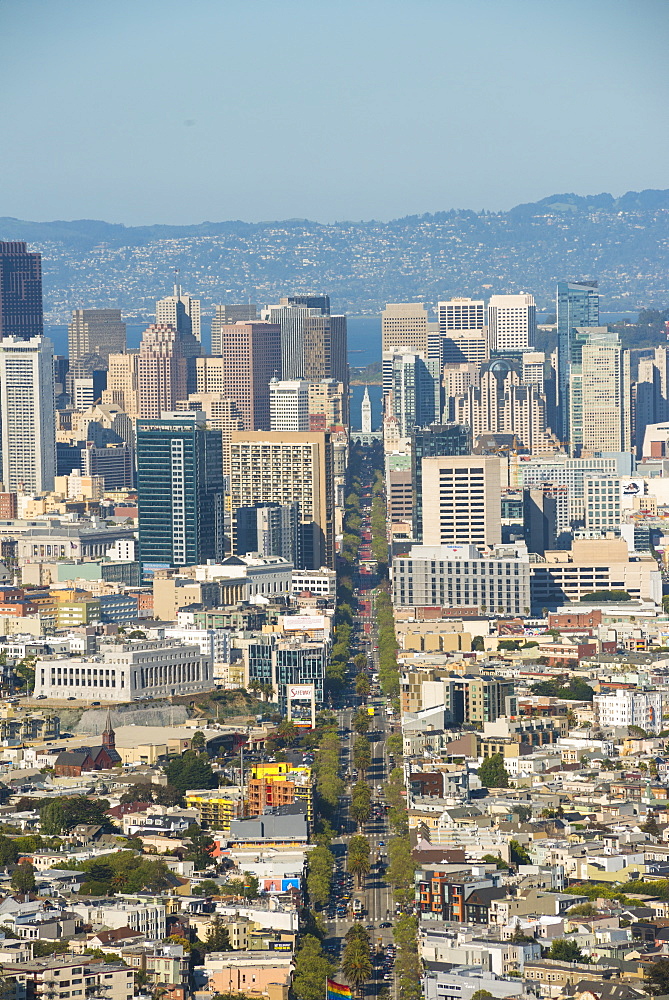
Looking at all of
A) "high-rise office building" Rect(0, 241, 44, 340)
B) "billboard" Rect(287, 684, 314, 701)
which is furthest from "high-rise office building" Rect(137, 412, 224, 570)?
"high-rise office building" Rect(0, 241, 44, 340)

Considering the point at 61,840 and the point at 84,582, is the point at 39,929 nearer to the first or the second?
the point at 61,840

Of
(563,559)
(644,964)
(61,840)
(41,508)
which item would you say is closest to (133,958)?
(644,964)

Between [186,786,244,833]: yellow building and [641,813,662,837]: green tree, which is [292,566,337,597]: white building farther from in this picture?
[641,813,662,837]: green tree

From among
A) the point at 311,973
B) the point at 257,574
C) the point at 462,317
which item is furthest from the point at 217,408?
the point at 311,973

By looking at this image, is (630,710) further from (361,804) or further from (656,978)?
(656,978)

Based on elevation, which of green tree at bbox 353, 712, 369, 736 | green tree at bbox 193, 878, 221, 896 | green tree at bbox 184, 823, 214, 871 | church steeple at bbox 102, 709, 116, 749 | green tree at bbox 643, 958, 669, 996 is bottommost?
church steeple at bbox 102, 709, 116, 749

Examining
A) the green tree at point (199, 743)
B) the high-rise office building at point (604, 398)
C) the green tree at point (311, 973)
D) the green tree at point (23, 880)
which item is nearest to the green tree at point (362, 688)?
the green tree at point (199, 743)

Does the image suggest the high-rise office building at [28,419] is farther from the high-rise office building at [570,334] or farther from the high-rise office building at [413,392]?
the high-rise office building at [570,334]
